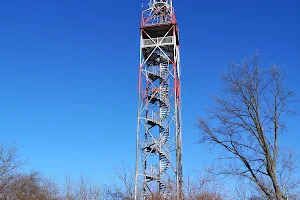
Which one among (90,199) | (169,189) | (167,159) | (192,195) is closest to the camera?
(192,195)

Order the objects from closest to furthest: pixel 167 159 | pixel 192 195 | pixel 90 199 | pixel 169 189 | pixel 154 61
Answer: pixel 192 195 → pixel 169 189 → pixel 90 199 → pixel 167 159 → pixel 154 61

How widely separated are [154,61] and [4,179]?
16235mm

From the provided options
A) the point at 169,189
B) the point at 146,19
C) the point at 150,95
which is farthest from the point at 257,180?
the point at 146,19

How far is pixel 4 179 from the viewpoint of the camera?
29.6 meters

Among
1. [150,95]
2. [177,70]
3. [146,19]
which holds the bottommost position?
[150,95]

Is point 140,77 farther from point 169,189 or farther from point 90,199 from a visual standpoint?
point 169,189

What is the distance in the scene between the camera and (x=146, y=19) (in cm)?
3123

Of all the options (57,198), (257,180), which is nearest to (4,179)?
(57,198)

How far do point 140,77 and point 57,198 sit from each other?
11714 millimetres

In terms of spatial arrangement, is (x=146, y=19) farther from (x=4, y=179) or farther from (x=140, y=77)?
(x=4, y=179)

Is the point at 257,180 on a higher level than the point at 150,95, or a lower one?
lower

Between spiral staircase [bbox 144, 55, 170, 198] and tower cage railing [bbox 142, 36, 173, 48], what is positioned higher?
tower cage railing [bbox 142, 36, 173, 48]

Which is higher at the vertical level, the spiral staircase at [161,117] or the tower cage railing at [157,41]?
the tower cage railing at [157,41]

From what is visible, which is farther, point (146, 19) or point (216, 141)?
point (146, 19)
